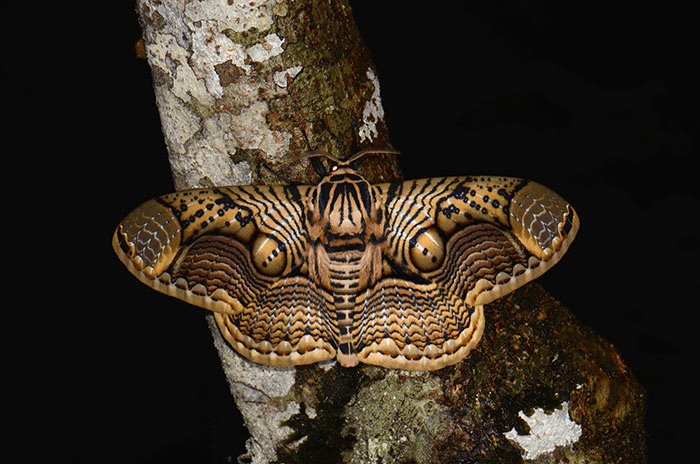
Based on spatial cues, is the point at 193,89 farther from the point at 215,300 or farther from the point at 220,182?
the point at 215,300

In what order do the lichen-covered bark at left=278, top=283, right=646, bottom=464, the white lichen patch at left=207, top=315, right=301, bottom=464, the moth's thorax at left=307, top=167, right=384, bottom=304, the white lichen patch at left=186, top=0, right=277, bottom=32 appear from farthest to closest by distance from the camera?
the white lichen patch at left=207, top=315, right=301, bottom=464 < the lichen-covered bark at left=278, top=283, right=646, bottom=464 < the moth's thorax at left=307, top=167, right=384, bottom=304 < the white lichen patch at left=186, top=0, right=277, bottom=32

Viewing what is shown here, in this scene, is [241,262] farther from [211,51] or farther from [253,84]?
[211,51]

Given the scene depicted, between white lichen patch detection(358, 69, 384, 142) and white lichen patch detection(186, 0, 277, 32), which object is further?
white lichen patch detection(358, 69, 384, 142)

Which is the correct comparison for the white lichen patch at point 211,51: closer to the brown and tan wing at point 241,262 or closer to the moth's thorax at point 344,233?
the brown and tan wing at point 241,262

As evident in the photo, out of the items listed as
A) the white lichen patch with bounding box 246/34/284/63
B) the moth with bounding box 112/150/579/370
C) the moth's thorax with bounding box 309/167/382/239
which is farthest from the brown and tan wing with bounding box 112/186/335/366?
the white lichen patch with bounding box 246/34/284/63

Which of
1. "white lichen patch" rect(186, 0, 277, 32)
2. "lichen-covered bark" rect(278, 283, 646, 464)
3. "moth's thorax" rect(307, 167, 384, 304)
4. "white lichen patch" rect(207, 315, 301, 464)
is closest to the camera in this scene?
"white lichen patch" rect(186, 0, 277, 32)

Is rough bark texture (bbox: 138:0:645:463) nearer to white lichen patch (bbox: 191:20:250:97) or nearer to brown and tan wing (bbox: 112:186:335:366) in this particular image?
white lichen patch (bbox: 191:20:250:97)

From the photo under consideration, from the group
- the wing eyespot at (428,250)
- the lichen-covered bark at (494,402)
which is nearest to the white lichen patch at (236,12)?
the wing eyespot at (428,250)

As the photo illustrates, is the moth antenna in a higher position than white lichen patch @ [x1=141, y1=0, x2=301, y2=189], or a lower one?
lower
